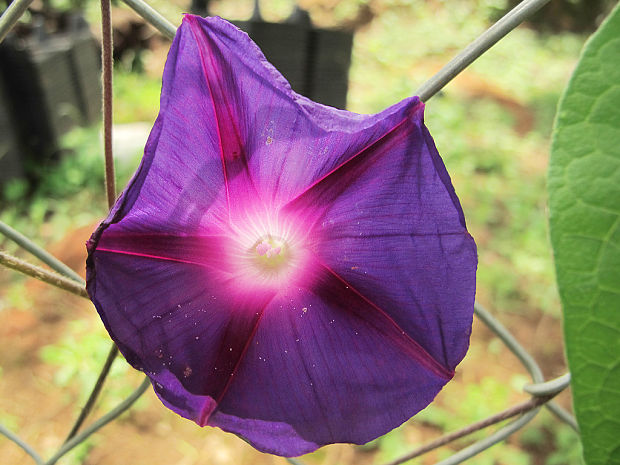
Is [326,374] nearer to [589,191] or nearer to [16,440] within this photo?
[589,191]

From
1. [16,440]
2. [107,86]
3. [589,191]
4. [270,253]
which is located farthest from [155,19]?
[16,440]

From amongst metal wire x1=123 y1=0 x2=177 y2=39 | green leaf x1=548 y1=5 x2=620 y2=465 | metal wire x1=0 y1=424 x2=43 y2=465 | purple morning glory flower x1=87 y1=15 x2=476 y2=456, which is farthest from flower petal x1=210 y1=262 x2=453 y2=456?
metal wire x1=0 y1=424 x2=43 y2=465

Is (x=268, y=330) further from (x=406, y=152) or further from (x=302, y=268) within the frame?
(x=406, y=152)

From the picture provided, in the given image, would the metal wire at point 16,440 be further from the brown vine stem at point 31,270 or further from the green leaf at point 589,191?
the green leaf at point 589,191

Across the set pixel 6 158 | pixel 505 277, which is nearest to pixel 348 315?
pixel 505 277

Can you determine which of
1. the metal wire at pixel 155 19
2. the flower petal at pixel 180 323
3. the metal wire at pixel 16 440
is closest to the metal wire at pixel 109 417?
the metal wire at pixel 16 440

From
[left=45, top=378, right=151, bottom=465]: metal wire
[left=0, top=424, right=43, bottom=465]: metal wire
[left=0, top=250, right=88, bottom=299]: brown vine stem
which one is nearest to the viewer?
[left=0, top=250, right=88, bottom=299]: brown vine stem

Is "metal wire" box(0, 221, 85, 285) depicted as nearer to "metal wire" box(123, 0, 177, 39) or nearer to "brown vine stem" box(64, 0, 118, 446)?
"brown vine stem" box(64, 0, 118, 446)

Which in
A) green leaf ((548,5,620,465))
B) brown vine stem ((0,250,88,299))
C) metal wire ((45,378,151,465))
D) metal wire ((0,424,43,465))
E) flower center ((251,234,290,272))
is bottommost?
metal wire ((0,424,43,465))
